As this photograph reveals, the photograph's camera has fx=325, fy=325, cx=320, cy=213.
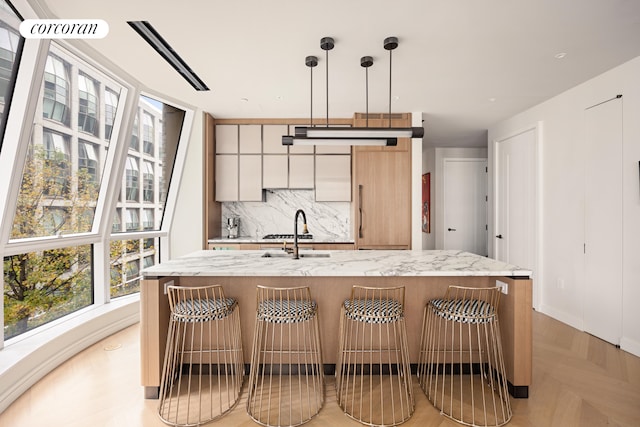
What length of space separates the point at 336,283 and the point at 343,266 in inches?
8.6

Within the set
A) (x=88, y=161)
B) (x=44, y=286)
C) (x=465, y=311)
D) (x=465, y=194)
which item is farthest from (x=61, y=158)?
(x=465, y=194)

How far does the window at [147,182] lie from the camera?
12.7 feet

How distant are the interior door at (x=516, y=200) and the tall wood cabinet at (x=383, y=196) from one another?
1556 millimetres

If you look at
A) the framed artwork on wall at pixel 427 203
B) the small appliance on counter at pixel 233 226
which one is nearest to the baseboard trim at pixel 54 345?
the small appliance on counter at pixel 233 226

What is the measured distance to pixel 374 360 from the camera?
2439 mm

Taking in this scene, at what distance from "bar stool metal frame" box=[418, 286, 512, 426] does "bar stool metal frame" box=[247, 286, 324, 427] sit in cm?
81

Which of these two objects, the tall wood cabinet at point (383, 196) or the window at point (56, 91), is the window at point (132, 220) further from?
the tall wood cabinet at point (383, 196)

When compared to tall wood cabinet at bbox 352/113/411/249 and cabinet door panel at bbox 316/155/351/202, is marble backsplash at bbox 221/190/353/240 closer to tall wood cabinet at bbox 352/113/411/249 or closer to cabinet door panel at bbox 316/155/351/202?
cabinet door panel at bbox 316/155/351/202

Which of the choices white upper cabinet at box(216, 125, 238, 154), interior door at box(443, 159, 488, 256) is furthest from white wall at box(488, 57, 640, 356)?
white upper cabinet at box(216, 125, 238, 154)

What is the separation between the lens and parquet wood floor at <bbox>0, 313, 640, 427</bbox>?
199 centimetres

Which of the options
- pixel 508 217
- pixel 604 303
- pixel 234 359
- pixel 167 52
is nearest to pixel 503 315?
pixel 604 303

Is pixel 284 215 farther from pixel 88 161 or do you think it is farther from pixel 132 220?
pixel 88 161

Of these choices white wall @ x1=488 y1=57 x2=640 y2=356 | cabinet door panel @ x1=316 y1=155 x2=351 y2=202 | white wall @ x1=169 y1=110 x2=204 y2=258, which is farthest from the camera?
cabinet door panel @ x1=316 y1=155 x2=351 y2=202

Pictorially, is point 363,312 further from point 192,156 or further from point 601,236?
point 192,156
